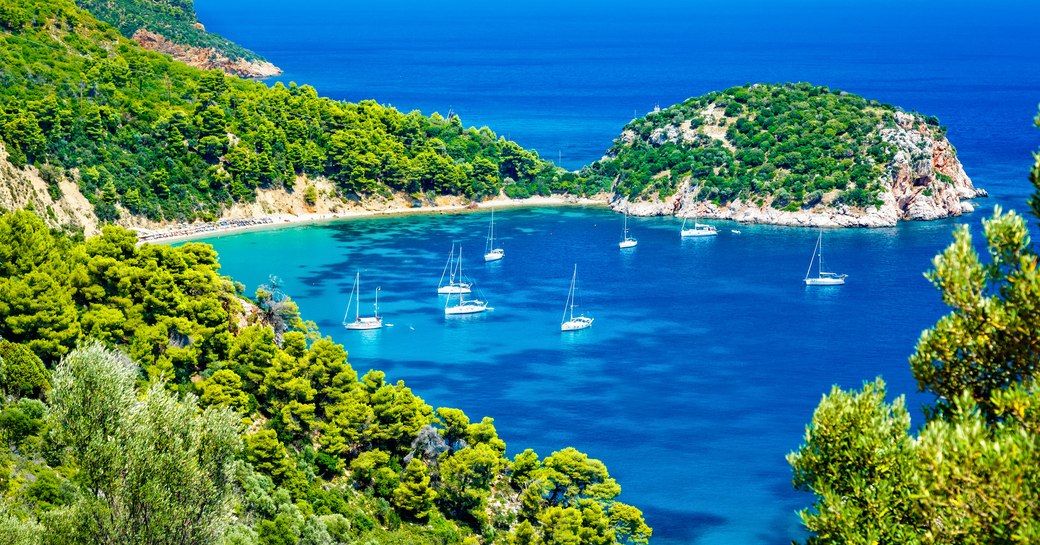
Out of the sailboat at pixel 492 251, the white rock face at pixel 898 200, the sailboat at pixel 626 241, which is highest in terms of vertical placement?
the white rock face at pixel 898 200

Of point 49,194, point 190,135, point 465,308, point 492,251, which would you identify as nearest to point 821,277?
point 492,251

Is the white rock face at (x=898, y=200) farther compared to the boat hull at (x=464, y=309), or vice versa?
the white rock face at (x=898, y=200)

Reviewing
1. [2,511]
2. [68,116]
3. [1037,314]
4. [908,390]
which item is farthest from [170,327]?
[68,116]

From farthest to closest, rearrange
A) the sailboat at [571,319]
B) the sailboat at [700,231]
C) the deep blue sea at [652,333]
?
1. the sailboat at [700,231]
2. the sailboat at [571,319]
3. the deep blue sea at [652,333]

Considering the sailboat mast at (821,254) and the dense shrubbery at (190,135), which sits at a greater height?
the dense shrubbery at (190,135)

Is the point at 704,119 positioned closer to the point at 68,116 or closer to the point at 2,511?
the point at 68,116

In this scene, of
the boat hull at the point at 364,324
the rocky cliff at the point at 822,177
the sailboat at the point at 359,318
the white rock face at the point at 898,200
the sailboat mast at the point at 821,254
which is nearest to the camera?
the boat hull at the point at 364,324

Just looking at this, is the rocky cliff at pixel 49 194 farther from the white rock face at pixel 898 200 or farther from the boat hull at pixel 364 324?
the white rock face at pixel 898 200

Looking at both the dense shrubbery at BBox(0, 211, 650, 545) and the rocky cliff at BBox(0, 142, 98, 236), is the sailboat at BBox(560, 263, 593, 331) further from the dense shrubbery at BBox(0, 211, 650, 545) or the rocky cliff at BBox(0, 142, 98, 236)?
the rocky cliff at BBox(0, 142, 98, 236)

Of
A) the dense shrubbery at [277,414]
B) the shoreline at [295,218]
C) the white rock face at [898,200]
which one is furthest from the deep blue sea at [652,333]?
the dense shrubbery at [277,414]
